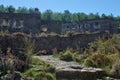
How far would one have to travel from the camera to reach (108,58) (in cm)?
1504

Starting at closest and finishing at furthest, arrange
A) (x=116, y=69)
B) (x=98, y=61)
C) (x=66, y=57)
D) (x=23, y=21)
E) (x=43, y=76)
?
(x=43, y=76)
(x=116, y=69)
(x=98, y=61)
(x=66, y=57)
(x=23, y=21)

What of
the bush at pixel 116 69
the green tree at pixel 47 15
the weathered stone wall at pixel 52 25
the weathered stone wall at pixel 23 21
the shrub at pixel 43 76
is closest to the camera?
the shrub at pixel 43 76

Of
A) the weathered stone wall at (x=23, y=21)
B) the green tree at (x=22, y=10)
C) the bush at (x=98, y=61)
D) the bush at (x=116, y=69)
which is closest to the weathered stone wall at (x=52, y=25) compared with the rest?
the weathered stone wall at (x=23, y=21)

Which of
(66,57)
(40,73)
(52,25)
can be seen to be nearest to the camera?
(40,73)

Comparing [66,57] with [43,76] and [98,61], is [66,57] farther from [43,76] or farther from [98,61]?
[43,76]

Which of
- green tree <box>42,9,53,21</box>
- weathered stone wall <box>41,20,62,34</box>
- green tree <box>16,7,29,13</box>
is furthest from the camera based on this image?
green tree <box>42,9,53,21</box>

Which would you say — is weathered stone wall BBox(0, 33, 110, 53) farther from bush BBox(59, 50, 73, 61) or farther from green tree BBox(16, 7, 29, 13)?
green tree BBox(16, 7, 29, 13)

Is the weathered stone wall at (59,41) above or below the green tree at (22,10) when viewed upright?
below

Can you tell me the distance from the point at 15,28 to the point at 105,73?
18064mm

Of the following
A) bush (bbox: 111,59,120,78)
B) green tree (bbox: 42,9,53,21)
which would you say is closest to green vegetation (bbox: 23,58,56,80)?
bush (bbox: 111,59,120,78)

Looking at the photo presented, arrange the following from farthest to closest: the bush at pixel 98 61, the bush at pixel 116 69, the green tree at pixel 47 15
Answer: the green tree at pixel 47 15, the bush at pixel 98 61, the bush at pixel 116 69

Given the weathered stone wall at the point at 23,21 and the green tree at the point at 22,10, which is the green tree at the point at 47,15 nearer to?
the green tree at the point at 22,10

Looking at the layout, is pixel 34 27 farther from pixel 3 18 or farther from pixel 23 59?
pixel 23 59

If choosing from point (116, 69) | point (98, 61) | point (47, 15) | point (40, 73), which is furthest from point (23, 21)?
point (47, 15)
